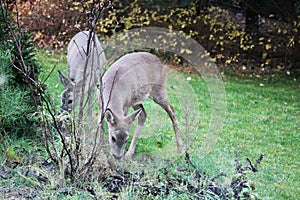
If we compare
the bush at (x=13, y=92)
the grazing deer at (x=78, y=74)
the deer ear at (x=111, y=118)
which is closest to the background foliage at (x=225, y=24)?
the grazing deer at (x=78, y=74)

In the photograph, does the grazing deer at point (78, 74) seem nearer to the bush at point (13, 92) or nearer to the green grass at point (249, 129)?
the green grass at point (249, 129)

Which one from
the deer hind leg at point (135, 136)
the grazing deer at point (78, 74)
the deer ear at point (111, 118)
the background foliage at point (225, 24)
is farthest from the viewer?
the background foliage at point (225, 24)

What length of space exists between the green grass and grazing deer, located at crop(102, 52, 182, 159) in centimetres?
43

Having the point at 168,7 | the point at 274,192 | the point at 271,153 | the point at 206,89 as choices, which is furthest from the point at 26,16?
the point at 274,192

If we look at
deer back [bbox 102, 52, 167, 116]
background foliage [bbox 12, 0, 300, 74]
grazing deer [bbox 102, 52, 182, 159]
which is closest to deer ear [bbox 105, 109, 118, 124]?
grazing deer [bbox 102, 52, 182, 159]

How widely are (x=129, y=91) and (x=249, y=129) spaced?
2.92 m

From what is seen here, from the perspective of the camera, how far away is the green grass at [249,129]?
5.69 meters

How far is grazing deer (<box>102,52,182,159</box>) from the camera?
5363 mm

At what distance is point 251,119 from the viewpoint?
8.81 m

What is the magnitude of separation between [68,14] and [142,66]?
847cm

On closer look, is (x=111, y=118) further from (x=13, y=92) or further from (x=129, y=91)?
(x=13, y=92)

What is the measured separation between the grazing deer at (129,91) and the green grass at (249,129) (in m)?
0.43

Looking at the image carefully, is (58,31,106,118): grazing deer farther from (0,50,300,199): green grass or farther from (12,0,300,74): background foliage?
(12,0,300,74): background foliage

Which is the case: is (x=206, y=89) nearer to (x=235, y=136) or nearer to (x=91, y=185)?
(x=235, y=136)
